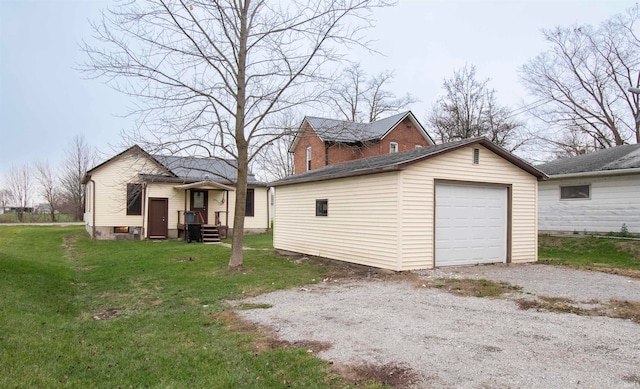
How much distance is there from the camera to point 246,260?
12734 millimetres

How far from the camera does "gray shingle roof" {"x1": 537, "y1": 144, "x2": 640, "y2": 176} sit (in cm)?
1543

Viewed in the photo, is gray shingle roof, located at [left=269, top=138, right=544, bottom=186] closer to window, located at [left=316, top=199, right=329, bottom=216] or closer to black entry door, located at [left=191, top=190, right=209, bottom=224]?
window, located at [left=316, top=199, right=329, bottom=216]

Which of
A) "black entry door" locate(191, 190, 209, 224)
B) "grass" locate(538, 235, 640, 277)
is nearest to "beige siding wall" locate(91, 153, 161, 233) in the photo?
"black entry door" locate(191, 190, 209, 224)

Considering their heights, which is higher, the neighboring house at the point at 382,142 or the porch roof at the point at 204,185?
the neighboring house at the point at 382,142

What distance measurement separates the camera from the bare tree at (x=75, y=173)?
4228 cm

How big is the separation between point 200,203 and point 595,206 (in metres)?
17.7

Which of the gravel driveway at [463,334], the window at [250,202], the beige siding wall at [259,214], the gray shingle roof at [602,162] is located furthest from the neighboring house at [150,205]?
the gray shingle roof at [602,162]

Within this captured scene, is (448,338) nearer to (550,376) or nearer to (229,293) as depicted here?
(550,376)

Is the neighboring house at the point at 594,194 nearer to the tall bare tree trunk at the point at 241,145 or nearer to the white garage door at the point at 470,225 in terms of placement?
the white garage door at the point at 470,225

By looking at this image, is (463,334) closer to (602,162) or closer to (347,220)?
(347,220)

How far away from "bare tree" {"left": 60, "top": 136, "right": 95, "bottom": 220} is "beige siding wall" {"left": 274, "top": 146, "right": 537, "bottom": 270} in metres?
36.7

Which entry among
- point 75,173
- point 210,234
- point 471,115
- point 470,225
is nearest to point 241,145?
point 470,225

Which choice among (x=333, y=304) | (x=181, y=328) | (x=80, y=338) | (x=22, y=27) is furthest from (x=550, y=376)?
(x=22, y=27)

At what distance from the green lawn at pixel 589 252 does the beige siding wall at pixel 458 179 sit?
1362mm
